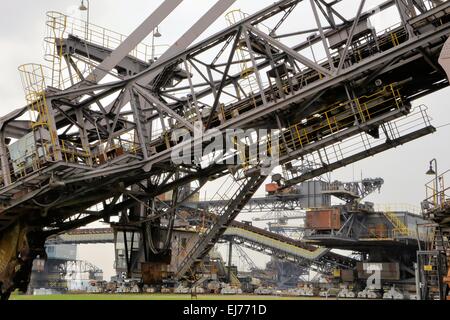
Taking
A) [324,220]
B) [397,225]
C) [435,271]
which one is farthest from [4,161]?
[397,225]

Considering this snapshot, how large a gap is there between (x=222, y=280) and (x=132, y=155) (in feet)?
91.4

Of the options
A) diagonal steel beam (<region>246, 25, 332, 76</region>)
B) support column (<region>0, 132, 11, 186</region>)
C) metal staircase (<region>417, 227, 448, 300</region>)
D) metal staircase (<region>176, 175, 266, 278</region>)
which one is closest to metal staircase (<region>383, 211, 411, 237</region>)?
metal staircase (<region>417, 227, 448, 300</region>)

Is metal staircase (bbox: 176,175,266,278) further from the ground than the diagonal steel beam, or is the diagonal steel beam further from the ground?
the diagonal steel beam

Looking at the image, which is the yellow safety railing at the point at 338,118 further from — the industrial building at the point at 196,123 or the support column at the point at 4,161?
the support column at the point at 4,161

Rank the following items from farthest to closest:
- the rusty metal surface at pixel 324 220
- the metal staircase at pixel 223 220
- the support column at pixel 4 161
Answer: the rusty metal surface at pixel 324 220
the metal staircase at pixel 223 220
the support column at pixel 4 161

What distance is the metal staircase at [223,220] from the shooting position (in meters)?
17.7

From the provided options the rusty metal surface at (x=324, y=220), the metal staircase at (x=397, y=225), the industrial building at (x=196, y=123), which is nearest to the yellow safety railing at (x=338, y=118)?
the industrial building at (x=196, y=123)

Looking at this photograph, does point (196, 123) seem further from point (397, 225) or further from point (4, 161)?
point (397, 225)

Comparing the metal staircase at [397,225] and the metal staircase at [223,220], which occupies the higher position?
the metal staircase at [397,225]

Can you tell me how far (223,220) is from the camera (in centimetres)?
1869

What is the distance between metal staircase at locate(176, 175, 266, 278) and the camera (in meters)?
17.7

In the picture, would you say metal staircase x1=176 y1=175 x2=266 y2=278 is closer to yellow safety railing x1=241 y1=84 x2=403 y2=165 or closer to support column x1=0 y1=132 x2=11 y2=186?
yellow safety railing x1=241 y1=84 x2=403 y2=165

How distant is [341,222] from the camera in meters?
36.5
